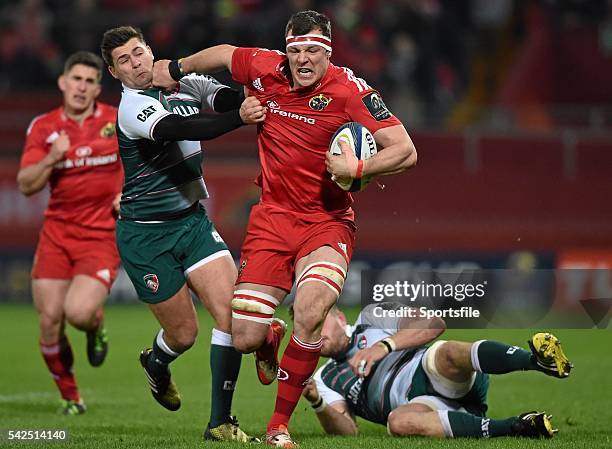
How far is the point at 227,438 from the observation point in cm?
691

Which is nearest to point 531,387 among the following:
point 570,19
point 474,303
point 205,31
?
point 474,303

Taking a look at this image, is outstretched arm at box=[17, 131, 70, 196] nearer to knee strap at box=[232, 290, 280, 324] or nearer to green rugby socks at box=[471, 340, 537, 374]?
knee strap at box=[232, 290, 280, 324]

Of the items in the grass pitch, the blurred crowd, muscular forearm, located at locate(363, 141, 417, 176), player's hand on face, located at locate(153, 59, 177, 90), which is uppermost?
the blurred crowd

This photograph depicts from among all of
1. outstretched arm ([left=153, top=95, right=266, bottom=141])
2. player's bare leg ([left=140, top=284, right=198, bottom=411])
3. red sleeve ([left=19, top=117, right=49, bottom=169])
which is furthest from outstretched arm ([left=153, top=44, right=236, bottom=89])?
red sleeve ([left=19, top=117, right=49, bottom=169])

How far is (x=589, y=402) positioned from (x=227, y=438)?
11.1 feet

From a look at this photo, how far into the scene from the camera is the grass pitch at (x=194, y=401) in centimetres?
688

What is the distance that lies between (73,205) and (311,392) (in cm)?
321

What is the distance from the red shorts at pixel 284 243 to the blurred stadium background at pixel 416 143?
7.62 m

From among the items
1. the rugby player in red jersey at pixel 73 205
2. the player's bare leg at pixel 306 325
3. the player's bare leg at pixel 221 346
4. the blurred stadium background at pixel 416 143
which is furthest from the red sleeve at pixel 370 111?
the blurred stadium background at pixel 416 143

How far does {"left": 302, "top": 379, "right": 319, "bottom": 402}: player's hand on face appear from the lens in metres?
7.26

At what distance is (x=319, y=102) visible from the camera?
6.89m

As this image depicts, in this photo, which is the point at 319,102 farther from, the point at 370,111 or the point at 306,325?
the point at 306,325

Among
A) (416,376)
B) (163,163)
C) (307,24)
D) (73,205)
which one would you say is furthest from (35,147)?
(416,376)

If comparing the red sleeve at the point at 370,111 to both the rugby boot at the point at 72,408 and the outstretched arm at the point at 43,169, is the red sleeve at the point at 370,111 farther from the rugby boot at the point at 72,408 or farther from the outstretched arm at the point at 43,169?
the rugby boot at the point at 72,408
